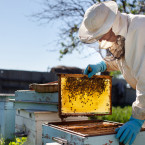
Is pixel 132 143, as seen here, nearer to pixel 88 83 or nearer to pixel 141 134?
pixel 141 134

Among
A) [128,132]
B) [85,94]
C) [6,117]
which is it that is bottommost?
[6,117]

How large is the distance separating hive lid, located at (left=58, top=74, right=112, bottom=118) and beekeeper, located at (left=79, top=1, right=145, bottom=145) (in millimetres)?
557

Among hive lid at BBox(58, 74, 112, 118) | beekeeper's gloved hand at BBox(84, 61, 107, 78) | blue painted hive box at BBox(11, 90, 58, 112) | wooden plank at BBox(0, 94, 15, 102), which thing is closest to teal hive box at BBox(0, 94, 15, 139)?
wooden plank at BBox(0, 94, 15, 102)

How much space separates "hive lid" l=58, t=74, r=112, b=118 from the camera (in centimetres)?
236

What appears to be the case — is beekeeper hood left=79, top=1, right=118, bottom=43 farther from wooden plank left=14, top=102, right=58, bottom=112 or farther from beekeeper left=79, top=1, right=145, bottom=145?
wooden plank left=14, top=102, right=58, bottom=112

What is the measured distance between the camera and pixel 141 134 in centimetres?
177

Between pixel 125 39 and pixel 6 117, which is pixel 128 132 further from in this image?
pixel 6 117

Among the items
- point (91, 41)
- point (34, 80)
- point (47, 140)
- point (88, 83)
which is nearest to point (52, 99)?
point (88, 83)

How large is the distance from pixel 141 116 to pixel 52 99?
115cm

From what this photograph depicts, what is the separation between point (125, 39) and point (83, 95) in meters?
0.86

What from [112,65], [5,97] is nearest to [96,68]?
[112,65]

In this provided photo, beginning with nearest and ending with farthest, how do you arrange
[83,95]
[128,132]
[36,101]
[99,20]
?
[128,132] → [99,20] → [83,95] → [36,101]

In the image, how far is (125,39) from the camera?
6.12ft

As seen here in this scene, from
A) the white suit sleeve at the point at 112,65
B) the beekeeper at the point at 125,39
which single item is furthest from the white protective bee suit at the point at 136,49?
the white suit sleeve at the point at 112,65
